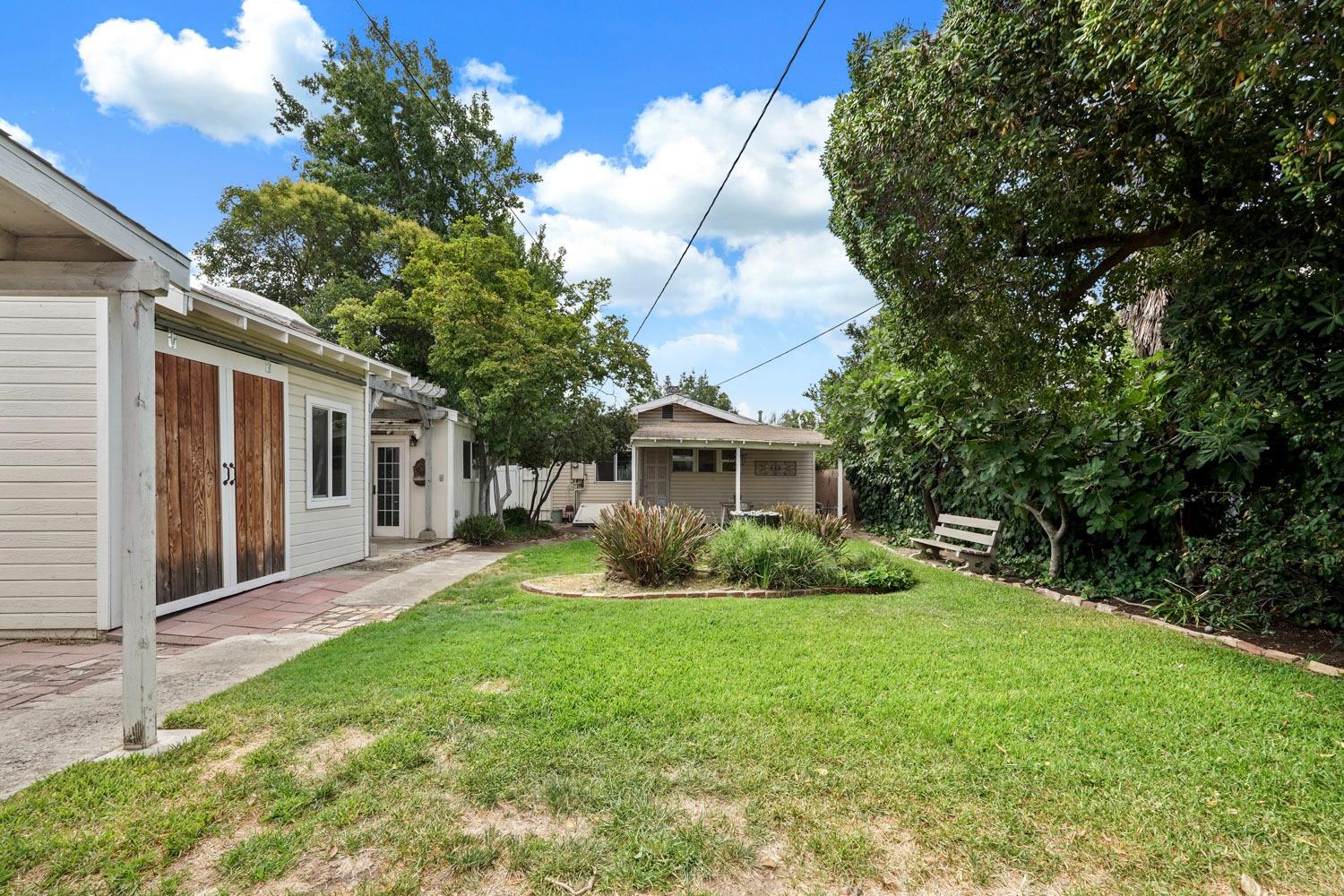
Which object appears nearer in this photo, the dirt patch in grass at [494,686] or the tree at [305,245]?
the dirt patch in grass at [494,686]

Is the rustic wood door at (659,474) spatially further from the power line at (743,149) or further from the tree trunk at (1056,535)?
the tree trunk at (1056,535)

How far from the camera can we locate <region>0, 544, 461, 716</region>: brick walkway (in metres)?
3.99

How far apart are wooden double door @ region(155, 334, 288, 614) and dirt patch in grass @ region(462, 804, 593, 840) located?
15.6 ft

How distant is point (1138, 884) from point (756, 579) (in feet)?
17.3

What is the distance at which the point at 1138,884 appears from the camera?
6.73 ft

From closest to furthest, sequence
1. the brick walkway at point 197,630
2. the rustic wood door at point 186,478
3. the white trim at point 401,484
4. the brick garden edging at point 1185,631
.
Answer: the brick walkway at point 197,630 → the brick garden edging at point 1185,631 → the rustic wood door at point 186,478 → the white trim at point 401,484

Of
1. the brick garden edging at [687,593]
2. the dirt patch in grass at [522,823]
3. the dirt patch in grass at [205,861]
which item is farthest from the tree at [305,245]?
the dirt patch in grass at [522,823]

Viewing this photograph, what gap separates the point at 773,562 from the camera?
7.28m

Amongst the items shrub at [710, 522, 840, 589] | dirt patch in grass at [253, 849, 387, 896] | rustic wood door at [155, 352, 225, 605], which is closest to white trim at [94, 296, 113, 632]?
rustic wood door at [155, 352, 225, 605]

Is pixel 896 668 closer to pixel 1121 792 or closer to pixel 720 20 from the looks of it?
pixel 1121 792

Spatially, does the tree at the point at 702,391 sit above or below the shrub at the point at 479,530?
above

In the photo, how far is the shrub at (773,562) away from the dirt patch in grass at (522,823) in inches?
196

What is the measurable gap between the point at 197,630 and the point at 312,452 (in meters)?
3.34

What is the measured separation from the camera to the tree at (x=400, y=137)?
2212cm
